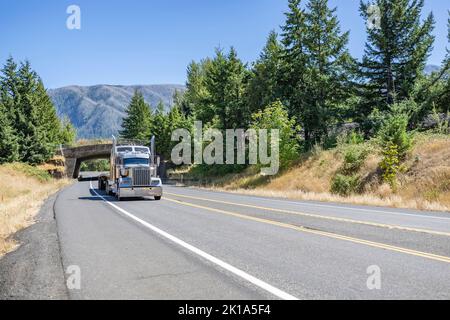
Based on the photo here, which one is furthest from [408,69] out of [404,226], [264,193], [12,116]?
[12,116]

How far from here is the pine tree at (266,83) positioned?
42.0 meters

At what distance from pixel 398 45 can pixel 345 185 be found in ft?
49.0

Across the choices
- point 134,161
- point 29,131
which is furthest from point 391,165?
point 29,131

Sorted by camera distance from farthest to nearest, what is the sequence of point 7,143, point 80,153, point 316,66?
point 80,153 < point 7,143 < point 316,66

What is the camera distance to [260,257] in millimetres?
7523

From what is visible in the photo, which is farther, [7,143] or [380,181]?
[7,143]

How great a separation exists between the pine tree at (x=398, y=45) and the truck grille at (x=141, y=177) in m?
22.0

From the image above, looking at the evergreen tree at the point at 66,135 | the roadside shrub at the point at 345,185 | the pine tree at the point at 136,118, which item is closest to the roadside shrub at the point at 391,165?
the roadside shrub at the point at 345,185

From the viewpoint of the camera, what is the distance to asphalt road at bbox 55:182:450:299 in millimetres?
5461

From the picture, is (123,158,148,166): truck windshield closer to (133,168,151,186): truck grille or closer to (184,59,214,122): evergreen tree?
(133,168,151,186): truck grille

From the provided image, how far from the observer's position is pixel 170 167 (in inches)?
2751

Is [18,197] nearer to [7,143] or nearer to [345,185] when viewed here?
[345,185]
